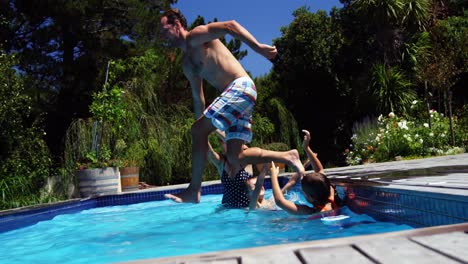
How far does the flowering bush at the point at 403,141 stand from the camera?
34.4ft

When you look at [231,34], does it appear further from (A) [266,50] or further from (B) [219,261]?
(B) [219,261]

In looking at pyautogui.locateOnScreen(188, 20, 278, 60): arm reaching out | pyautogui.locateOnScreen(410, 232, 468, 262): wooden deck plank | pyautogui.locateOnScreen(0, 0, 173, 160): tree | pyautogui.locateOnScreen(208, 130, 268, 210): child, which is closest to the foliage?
pyautogui.locateOnScreen(0, 0, 173, 160): tree

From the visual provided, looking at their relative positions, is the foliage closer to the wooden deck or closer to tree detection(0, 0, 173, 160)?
tree detection(0, 0, 173, 160)

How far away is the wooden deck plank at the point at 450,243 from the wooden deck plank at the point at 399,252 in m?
0.03

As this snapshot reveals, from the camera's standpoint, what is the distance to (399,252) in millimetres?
1480

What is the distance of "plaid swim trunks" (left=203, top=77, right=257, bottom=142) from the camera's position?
3.59 metres

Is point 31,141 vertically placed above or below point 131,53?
below

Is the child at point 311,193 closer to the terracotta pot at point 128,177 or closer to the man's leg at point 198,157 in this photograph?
the man's leg at point 198,157

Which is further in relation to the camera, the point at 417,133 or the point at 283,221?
the point at 417,133

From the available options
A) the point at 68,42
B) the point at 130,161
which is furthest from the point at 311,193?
the point at 68,42

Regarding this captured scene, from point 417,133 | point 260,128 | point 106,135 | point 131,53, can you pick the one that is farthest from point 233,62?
point 131,53

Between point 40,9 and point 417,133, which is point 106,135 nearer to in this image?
point 40,9

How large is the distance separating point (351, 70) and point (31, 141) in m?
14.0

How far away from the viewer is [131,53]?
13.8 meters
